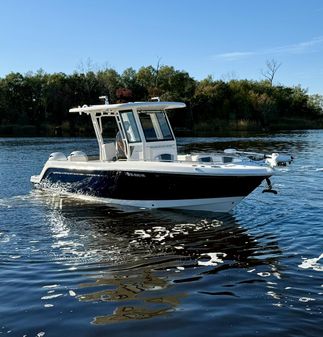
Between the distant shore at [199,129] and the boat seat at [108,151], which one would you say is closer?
the boat seat at [108,151]

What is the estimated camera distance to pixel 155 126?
15.0 m

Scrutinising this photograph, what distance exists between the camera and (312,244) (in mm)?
9891

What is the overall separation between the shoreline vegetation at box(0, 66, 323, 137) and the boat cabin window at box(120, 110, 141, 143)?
5626 centimetres

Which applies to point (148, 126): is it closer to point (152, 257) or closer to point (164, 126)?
point (164, 126)

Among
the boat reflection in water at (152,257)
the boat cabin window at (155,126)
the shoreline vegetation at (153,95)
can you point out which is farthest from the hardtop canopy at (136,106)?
the shoreline vegetation at (153,95)

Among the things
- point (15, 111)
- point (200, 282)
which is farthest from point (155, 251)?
point (15, 111)

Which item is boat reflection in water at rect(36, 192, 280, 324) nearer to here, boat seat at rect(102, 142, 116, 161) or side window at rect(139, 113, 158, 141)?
side window at rect(139, 113, 158, 141)

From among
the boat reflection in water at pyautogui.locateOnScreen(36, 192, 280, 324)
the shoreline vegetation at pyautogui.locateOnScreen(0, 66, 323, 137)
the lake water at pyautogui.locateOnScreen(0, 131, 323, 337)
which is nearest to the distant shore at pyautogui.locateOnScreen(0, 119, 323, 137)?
the shoreline vegetation at pyautogui.locateOnScreen(0, 66, 323, 137)

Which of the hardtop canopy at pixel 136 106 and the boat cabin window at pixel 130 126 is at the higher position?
the hardtop canopy at pixel 136 106

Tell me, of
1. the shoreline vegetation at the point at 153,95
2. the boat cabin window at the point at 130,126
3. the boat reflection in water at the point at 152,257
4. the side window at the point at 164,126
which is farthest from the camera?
the shoreline vegetation at the point at 153,95

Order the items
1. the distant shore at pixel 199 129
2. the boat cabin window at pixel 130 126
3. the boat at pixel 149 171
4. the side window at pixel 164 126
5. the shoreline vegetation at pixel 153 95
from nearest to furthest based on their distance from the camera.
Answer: the boat at pixel 149 171, the boat cabin window at pixel 130 126, the side window at pixel 164 126, the distant shore at pixel 199 129, the shoreline vegetation at pixel 153 95

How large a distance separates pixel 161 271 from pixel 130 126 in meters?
7.28

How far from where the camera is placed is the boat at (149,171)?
12.5 m

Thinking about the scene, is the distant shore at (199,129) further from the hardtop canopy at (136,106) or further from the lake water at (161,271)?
the lake water at (161,271)
